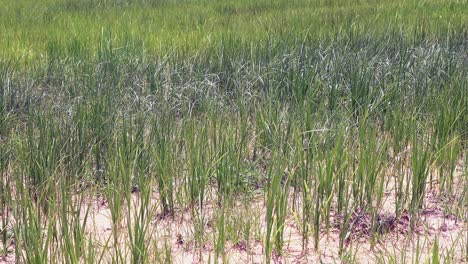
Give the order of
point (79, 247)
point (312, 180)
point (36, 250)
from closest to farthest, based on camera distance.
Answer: point (36, 250), point (79, 247), point (312, 180)

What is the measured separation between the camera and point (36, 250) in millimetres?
1802

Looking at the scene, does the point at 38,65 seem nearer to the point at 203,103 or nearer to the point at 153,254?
the point at 203,103

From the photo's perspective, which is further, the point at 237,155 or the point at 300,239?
the point at 237,155

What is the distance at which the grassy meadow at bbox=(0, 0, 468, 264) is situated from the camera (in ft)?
7.24

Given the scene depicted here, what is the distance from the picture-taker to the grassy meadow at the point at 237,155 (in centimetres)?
221

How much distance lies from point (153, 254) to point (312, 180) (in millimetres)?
794

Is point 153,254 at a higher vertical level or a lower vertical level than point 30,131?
lower

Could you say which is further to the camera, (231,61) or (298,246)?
(231,61)

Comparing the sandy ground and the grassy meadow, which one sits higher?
the grassy meadow

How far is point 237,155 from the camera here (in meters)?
2.68

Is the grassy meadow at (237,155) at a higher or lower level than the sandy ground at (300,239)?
higher

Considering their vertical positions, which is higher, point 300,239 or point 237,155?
point 237,155

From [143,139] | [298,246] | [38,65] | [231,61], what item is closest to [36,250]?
[298,246]

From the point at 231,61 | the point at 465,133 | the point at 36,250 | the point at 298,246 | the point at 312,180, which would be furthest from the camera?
the point at 231,61
